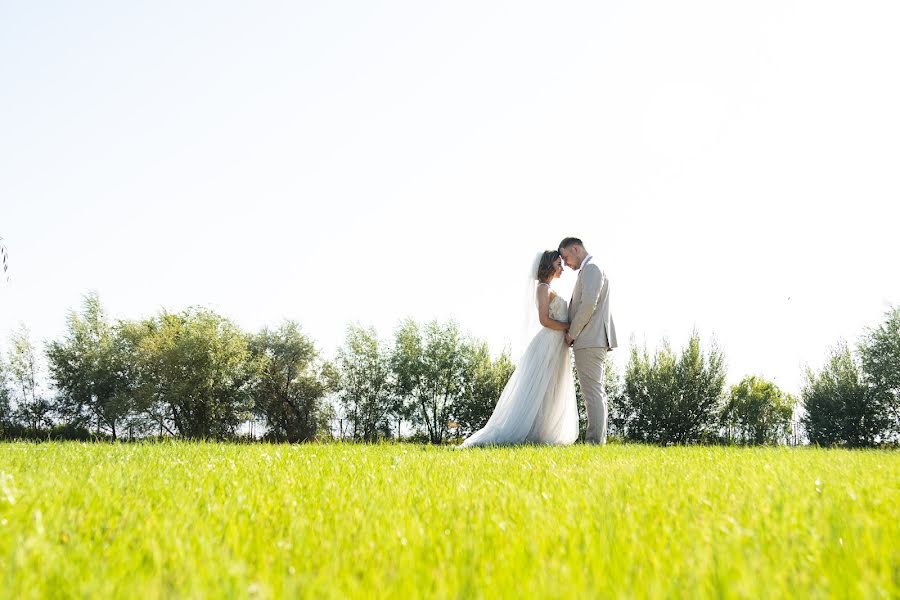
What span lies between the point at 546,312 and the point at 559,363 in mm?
1104

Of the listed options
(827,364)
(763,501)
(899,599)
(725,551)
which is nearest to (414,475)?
(763,501)

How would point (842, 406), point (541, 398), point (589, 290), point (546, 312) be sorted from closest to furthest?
1. point (589, 290)
2. point (541, 398)
3. point (546, 312)
4. point (842, 406)

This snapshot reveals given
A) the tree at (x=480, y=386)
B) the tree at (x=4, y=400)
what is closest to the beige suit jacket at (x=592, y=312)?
the tree at (x=480, y=386)

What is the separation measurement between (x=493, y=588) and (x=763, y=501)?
2.35 meters

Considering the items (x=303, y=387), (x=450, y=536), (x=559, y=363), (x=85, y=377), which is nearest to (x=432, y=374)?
(x=303, y=387)

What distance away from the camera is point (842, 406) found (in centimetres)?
2925

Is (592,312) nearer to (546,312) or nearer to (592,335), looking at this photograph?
(592,335)

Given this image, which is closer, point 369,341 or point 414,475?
point 414,475

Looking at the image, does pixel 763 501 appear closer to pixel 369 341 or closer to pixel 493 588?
pixel 493 588

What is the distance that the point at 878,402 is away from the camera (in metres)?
29.2


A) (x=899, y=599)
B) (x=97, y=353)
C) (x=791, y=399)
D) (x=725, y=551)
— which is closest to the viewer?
(x=899, y=599)

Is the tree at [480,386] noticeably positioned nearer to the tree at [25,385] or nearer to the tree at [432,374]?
the tree at [432,374]

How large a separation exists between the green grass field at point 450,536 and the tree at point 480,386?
36094 millimetres

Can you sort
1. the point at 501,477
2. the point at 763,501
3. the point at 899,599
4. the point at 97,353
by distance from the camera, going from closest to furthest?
the point at 899,599, the point at 763,501, the point at 501,477, the point at 97,353
